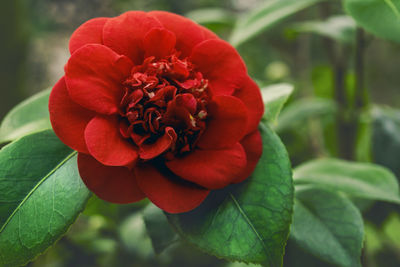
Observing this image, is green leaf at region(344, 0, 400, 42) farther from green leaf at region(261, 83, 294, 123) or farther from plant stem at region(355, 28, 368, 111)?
plant stem at region(355, 28, 368, 111)

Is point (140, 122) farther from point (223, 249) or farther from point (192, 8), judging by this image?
point (192, 8)

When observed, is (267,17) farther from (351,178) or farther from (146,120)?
(146,120)

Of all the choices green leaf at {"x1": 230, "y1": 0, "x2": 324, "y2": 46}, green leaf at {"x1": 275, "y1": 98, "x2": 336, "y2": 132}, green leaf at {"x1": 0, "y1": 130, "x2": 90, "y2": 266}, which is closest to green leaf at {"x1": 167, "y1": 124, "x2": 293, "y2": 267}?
green leaf at {"x1": 0, "y1": 130, "x2": 90, "y2": 266}

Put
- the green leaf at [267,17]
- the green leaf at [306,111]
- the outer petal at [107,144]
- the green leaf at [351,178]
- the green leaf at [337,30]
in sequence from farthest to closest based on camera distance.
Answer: the green leaf at [306,111] < the green leaf at [337,30] < the green leaf at [267,17] < the green leaf at [351,178] < the outer petal at [107,144]

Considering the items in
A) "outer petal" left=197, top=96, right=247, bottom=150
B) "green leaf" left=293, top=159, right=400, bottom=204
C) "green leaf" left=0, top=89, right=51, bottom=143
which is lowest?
"green leaf" left=293, top=159, right=400, bottom=204

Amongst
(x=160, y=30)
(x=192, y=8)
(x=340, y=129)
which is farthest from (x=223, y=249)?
(x=192, y=8)

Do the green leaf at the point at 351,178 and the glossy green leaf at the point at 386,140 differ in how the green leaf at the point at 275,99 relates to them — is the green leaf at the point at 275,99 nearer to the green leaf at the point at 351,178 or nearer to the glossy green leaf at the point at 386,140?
the green leaf at the point at 351,178

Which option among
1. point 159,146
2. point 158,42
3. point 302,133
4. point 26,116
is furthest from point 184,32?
point 302,133

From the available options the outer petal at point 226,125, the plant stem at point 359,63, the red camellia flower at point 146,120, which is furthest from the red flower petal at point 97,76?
the plant stem at point 359,63
